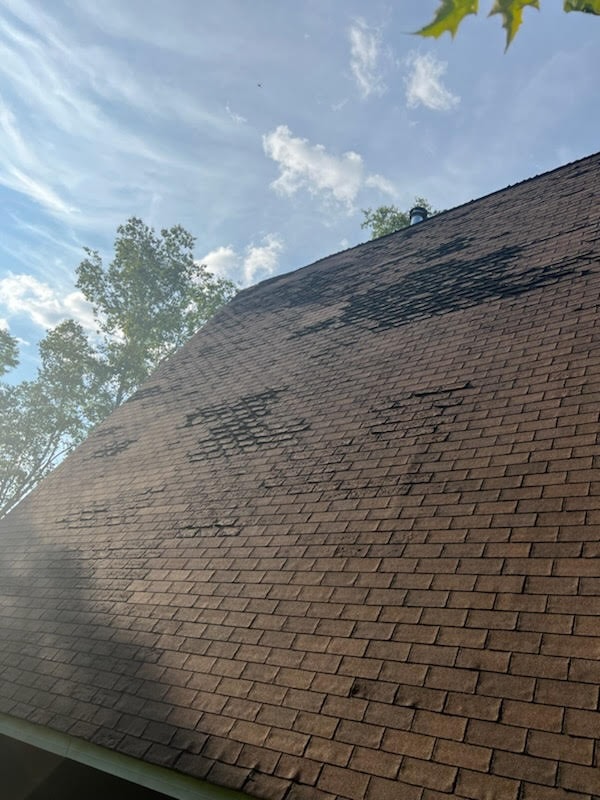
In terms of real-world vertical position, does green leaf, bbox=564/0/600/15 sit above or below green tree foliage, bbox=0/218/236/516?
below

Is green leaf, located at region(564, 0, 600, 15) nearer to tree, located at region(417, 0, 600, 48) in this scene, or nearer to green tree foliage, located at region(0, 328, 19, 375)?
tree, located at region(417, 0, 600, 48)

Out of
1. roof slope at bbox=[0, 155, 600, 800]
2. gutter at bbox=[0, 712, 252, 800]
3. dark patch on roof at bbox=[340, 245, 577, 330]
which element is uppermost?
dark patch on roof at bbox=[340, 245, 577, 330]

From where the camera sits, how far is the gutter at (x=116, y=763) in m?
2.88

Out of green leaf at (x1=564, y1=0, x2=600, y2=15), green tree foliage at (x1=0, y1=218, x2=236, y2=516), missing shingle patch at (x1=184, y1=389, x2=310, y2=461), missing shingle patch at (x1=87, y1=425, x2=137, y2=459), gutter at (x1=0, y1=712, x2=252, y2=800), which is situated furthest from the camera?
green tree foliage at (x1=0, y1=218, x2=236, y2=516)

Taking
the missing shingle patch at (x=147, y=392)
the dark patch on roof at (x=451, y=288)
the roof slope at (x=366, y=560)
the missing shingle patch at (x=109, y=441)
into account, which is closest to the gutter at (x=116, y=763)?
the roof slope at (x=366, y=560)

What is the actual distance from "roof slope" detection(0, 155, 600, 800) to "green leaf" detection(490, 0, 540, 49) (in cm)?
257

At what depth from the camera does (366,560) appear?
3.73m

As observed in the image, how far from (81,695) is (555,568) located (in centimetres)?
349

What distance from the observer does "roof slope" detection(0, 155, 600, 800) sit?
2.58 metres

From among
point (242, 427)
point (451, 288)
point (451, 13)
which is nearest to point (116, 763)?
point (242, 427)

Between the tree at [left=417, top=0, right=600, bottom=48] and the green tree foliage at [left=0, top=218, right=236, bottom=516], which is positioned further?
the green tree foliage at [left=0, top=218, right=236, bottom=516]

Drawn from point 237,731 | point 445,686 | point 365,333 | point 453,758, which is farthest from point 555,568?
point 365,333

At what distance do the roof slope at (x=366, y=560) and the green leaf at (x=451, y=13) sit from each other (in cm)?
263

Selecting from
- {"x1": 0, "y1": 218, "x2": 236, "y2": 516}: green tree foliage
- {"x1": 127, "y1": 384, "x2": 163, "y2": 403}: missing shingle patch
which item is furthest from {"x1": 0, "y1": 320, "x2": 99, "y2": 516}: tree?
{"x1": 127, "y1": 384, "x2": 163, "y2": 403}: missing shingle patch
